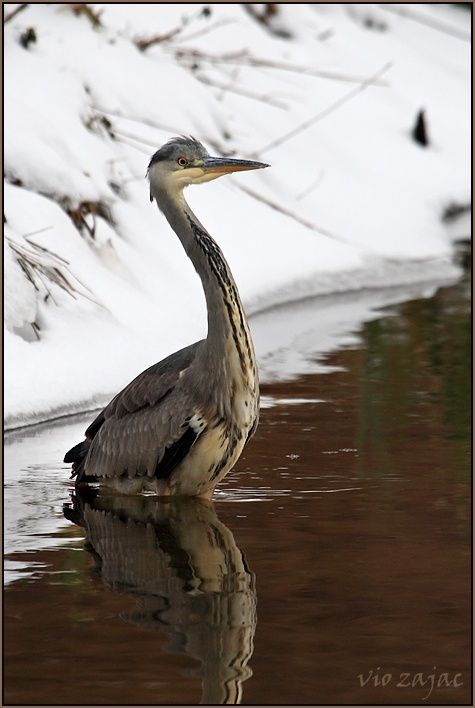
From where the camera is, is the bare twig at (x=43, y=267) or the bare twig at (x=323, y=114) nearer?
the bare twig at (x=43, y=267)

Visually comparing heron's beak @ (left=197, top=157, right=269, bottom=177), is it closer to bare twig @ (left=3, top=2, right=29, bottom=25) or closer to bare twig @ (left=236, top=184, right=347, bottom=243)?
bare twig @ (left=3, top=2, right=29, bottom=25)

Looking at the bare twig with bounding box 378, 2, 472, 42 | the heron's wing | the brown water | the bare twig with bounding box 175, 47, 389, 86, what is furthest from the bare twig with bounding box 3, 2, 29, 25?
the bare twig with bounding box 378, 2, 472, 42

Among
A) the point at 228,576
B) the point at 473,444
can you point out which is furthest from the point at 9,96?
the point at 228,576

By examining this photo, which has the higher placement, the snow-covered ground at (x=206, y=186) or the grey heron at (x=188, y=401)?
the snow-covered ground at (x=206, y=186)

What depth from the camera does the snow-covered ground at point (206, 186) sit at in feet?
31.0

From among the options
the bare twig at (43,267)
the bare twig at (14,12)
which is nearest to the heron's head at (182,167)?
the bare twig at (43,267)

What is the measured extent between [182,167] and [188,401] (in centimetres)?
143

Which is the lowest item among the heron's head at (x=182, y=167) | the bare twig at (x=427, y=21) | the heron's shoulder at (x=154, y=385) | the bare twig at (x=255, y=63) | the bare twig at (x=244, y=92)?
the heron's shoulder at (x=154, y=385)

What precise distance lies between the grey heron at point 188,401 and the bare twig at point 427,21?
1871 cm

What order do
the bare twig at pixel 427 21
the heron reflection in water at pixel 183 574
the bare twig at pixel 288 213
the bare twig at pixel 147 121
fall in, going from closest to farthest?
1. the heron reflection in water at pixel 183 574
2. the bare twig at pixel 288 213
3. the bare twig at pixel 147 121
4. the bare twig at pixel 427 21

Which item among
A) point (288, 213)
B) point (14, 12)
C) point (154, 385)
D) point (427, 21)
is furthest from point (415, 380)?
point (427, 21)

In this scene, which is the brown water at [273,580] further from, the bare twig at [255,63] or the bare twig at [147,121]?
the bare twig at [255,63]

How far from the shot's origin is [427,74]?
2216cm

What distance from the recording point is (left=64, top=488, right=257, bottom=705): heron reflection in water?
14.3ft
